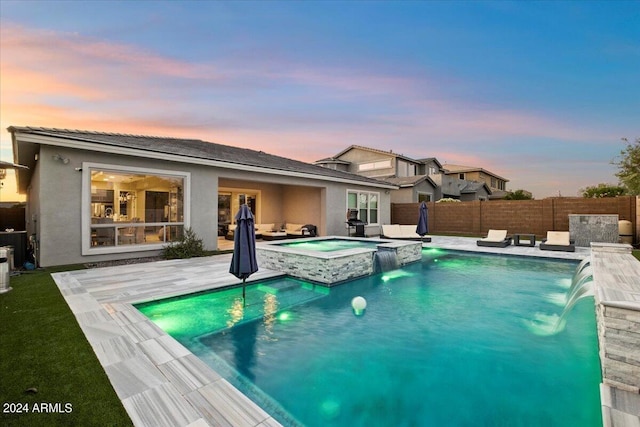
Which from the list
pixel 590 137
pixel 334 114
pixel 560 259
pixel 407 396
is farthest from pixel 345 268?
pixel 590 137

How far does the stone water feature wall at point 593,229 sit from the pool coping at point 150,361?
1360cm

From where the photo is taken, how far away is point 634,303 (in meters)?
2.97

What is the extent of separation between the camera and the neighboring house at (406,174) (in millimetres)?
27344

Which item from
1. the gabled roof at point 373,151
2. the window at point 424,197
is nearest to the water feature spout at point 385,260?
the window at point 424,197

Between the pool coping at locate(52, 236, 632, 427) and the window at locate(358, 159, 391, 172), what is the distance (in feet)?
89.3

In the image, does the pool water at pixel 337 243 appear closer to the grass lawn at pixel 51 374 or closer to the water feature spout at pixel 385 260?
the water feature spout at pixel 385 260

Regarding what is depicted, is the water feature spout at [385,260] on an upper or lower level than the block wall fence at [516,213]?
lower

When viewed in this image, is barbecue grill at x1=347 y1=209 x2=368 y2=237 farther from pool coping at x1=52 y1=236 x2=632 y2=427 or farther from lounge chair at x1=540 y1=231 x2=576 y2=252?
pool coping at x1=52 y1=236 x2=632 y2=427

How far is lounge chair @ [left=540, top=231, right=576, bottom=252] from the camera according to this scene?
11605mm

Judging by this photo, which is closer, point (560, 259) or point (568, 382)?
point (568, 382)

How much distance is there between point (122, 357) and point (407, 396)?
3088mm

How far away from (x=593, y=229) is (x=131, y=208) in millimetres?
18036

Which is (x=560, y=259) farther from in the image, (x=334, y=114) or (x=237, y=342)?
(x=334, y=114)

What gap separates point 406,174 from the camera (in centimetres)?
3244
